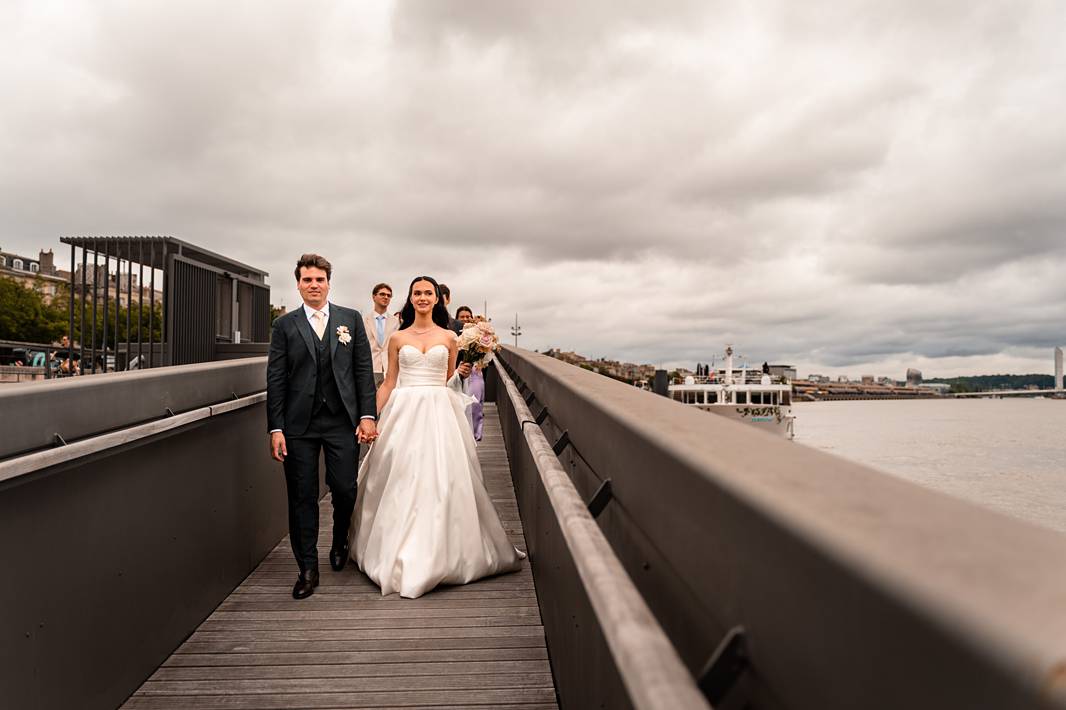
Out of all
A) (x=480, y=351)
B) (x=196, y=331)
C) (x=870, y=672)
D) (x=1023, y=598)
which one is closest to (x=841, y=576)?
(x=870, y=672)

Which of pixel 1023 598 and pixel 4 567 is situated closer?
pixel 1023 598

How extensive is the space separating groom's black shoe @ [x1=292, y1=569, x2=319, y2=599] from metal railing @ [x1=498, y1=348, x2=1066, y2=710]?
11.4ft

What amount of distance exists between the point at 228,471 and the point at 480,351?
4.61 metres

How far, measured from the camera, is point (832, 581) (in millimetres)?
854

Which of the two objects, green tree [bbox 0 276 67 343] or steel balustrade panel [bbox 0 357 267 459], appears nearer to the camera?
steel balustrade panel [bbox 0 357 267 459]

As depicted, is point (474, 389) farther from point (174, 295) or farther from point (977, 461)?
point (977, 461)

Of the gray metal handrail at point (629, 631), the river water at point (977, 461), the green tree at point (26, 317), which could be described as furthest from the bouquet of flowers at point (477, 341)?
the green tree at point (26, 317)

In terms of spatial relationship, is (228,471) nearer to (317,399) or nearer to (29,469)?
(317,399)

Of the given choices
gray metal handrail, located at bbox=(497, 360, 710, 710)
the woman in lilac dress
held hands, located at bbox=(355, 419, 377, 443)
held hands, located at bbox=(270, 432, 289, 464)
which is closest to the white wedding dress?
held hands, located at bbox=(355, 419, 377, 443)

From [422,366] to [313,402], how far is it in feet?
3.78

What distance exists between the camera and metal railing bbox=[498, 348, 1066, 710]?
0.64 m

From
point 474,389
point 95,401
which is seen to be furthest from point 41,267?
point 95,401

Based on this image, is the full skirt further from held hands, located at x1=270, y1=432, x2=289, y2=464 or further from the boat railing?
the boat railing

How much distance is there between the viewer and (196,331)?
15.7m
